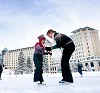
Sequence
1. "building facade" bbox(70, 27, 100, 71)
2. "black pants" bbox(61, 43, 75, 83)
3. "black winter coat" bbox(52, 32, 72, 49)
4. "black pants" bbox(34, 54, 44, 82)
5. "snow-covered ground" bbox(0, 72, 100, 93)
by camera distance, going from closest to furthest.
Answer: "snow-covered ground" bbox(0, 72, 100, 93) → "black winter coat" bbox(52, 32, 72, 49) → "black pants" bbox(61, 43, 75, 83) → "black pants" bbox(34, 54, 44, 82) → "building facade" bbox(70, 27, 100, 71)

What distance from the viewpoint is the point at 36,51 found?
650cm

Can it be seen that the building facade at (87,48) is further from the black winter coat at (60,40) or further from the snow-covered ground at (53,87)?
the black winter coat at (60,40)

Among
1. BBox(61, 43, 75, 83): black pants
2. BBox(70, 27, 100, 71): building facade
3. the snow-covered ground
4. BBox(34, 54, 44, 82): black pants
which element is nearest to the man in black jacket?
BBox(61, 43, 75, 83): black pants

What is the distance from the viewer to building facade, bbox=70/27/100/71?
89.6 m

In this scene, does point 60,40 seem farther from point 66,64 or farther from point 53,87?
point 53,87

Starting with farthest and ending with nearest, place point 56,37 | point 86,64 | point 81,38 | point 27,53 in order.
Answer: point 27,53 < point 81,38 < point 86,64 < point 56,37

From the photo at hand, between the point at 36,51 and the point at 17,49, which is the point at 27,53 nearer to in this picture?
the point at 17,49

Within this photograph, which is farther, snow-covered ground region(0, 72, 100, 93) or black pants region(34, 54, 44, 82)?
black pants region(34, 54, 44, 82)

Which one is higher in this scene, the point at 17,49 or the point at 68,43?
the point at 17,49

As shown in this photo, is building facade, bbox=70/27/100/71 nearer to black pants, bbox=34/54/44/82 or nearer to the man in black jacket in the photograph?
black pants, bbox=34/54/44/82

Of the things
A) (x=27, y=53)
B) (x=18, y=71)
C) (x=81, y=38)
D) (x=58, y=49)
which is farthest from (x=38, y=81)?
(x=27, y=53)

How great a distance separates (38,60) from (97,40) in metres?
96.9

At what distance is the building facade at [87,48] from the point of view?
294ft

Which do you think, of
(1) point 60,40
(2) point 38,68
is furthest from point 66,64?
(2) point 38,68
